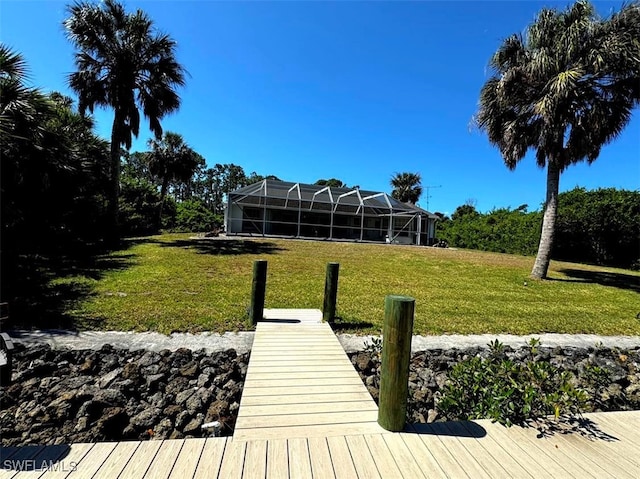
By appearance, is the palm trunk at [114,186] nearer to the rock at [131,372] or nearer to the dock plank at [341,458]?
the rock at [131,372]

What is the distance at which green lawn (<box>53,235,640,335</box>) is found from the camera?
5457 millimetres

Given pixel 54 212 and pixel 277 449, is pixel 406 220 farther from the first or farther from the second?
pixel 277 449

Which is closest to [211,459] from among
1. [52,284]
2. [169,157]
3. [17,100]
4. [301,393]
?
[301,393]

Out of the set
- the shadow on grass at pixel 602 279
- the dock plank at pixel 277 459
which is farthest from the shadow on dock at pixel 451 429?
the shadow on grass at pixel 602 279

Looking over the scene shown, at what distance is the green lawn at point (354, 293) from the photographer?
17.9ft

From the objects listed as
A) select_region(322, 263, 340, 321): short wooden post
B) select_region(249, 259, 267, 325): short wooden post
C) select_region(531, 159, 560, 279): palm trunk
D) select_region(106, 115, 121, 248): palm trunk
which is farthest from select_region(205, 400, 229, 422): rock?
select_region(106, 115, 121, 248): palm trunk

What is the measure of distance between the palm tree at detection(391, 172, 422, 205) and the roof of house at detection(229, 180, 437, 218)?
12.4m

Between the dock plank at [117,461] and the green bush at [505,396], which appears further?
the green bush at [505,396]

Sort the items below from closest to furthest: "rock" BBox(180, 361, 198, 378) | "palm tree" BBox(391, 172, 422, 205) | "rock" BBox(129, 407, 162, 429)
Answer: "rock" BBox(129, 407, 162, 429) → "rock" BBox(180, 361, 198, 378) → "palm tree" BBox(391, 172, 422, 205)

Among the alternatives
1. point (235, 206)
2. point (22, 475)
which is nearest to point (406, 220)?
point (235, 206)

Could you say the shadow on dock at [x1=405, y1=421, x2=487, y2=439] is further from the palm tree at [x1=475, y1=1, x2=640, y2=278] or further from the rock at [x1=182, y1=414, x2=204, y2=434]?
the palm tree at [x1=475, y1=1, x2=640, y2=278]

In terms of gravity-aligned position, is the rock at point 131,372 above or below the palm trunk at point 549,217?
below

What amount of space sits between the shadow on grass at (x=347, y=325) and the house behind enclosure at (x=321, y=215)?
15677 millimetres

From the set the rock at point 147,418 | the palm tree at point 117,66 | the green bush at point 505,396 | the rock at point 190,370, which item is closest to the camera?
the green bush at point 505,396
